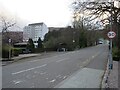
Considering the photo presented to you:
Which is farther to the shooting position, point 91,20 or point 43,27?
point 43,27

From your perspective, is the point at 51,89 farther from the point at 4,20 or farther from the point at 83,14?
the point at 4,20

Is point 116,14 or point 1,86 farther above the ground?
point 116,14

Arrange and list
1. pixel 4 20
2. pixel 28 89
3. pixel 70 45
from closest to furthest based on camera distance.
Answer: pixel 28 89 → pixel 4 20 → pixel 70 45

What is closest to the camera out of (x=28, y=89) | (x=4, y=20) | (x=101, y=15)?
(x=28, y=89)

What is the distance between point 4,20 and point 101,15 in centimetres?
2674

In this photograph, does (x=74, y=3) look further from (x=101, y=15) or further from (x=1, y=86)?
(x=1, y=86)

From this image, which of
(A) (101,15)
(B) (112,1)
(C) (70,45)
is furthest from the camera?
(C) (70,45)

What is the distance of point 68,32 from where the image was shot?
89.9m

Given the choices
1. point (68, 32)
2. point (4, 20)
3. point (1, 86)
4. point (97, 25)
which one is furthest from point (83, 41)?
point (1, 86)

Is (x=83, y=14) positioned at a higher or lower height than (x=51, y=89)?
higher

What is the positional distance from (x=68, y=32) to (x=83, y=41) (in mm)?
11244

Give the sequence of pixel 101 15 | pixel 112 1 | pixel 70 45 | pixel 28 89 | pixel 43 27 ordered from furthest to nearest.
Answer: pixel 43 27 → pixel 70 45 → pixel 101 15 → pixel 112 1 → pixel 28 89

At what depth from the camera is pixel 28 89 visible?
12656 mm

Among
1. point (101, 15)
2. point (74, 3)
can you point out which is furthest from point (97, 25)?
point (74, 3)
